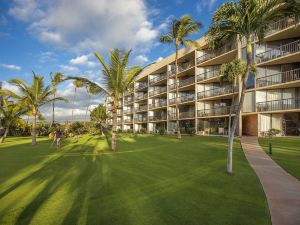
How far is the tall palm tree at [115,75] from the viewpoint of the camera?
53.4 feet

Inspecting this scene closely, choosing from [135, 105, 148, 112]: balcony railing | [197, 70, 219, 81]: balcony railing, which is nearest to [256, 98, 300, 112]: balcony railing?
[197, 70, 219, 81]: balcony railing

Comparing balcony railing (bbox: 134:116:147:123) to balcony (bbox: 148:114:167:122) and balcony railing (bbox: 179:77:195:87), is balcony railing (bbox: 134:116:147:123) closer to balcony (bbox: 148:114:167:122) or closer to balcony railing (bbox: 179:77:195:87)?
balcony (bbox: 148:114:167:122)

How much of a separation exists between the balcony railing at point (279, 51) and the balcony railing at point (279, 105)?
4.77 m

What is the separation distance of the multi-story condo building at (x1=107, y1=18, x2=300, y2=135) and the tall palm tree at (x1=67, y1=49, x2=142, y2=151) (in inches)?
112

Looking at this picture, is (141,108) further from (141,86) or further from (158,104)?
(158,104)

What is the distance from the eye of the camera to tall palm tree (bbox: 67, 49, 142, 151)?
53.4 ft

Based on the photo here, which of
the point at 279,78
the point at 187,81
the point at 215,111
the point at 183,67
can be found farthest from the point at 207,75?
the point at 279,78

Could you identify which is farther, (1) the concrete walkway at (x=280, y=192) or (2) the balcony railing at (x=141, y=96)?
(2) the balcony railing at (x=141, y=96)

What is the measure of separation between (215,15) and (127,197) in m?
8.41

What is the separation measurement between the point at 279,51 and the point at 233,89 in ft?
26.2

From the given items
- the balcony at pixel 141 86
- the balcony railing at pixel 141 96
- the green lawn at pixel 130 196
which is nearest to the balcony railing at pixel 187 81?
the balcony railing at pixel 141 96

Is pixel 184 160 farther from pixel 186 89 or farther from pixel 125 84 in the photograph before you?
pixel 186 89

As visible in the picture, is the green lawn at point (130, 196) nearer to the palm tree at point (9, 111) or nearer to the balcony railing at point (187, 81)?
the palm tree at point (9, 111)

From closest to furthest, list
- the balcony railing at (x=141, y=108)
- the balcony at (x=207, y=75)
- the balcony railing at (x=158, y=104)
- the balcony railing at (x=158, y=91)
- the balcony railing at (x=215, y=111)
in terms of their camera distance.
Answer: the balcony railing at (x=215, y=111), the balcony at (x=207, y=75), the balcony railing at (x=158, y=104), the balcony railing at (x=158, y=91), the balcony railing at (x=141, y=108)
